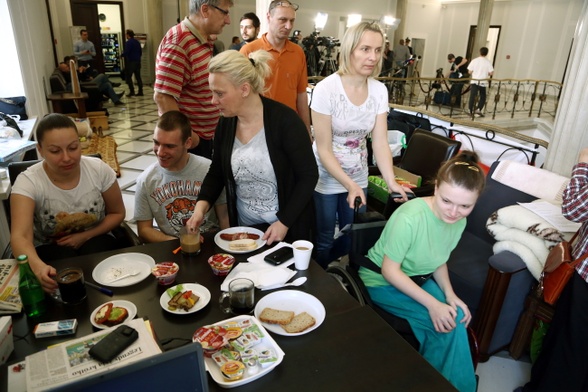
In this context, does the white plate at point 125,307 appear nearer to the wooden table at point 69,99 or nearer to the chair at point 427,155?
the chair at point 427,155

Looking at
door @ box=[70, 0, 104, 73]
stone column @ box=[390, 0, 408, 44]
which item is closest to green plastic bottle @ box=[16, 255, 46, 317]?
door @ box=[70, 0, 104, 73]

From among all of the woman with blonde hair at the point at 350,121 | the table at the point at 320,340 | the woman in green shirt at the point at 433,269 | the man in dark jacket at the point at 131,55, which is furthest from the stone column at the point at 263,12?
the man in dark jacket at the point at 131,55

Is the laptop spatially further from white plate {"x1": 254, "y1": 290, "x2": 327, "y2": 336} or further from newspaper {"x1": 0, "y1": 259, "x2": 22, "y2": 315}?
newspaper {"x1": 0, "y1": 259, "x2": 22, "y2": 315}

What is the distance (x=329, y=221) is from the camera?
7.34 feet

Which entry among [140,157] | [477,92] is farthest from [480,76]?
[140,157]

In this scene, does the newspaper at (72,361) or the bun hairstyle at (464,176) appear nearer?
the newspaper at (72,361)

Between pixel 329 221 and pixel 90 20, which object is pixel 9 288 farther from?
pixel 90 20

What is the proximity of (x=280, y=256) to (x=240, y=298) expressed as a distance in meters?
0.31

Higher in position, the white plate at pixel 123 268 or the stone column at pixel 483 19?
the stone column at pixel 483 19

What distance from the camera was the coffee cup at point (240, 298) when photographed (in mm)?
1208

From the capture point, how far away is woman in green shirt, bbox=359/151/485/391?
1517 millimetres

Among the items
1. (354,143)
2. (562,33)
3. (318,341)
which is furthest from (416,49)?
(318,341)

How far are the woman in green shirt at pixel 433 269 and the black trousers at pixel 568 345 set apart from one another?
436mm

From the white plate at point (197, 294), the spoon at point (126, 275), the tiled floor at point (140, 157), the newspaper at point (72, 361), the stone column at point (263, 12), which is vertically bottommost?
the tiled floor at point (140, 157)
